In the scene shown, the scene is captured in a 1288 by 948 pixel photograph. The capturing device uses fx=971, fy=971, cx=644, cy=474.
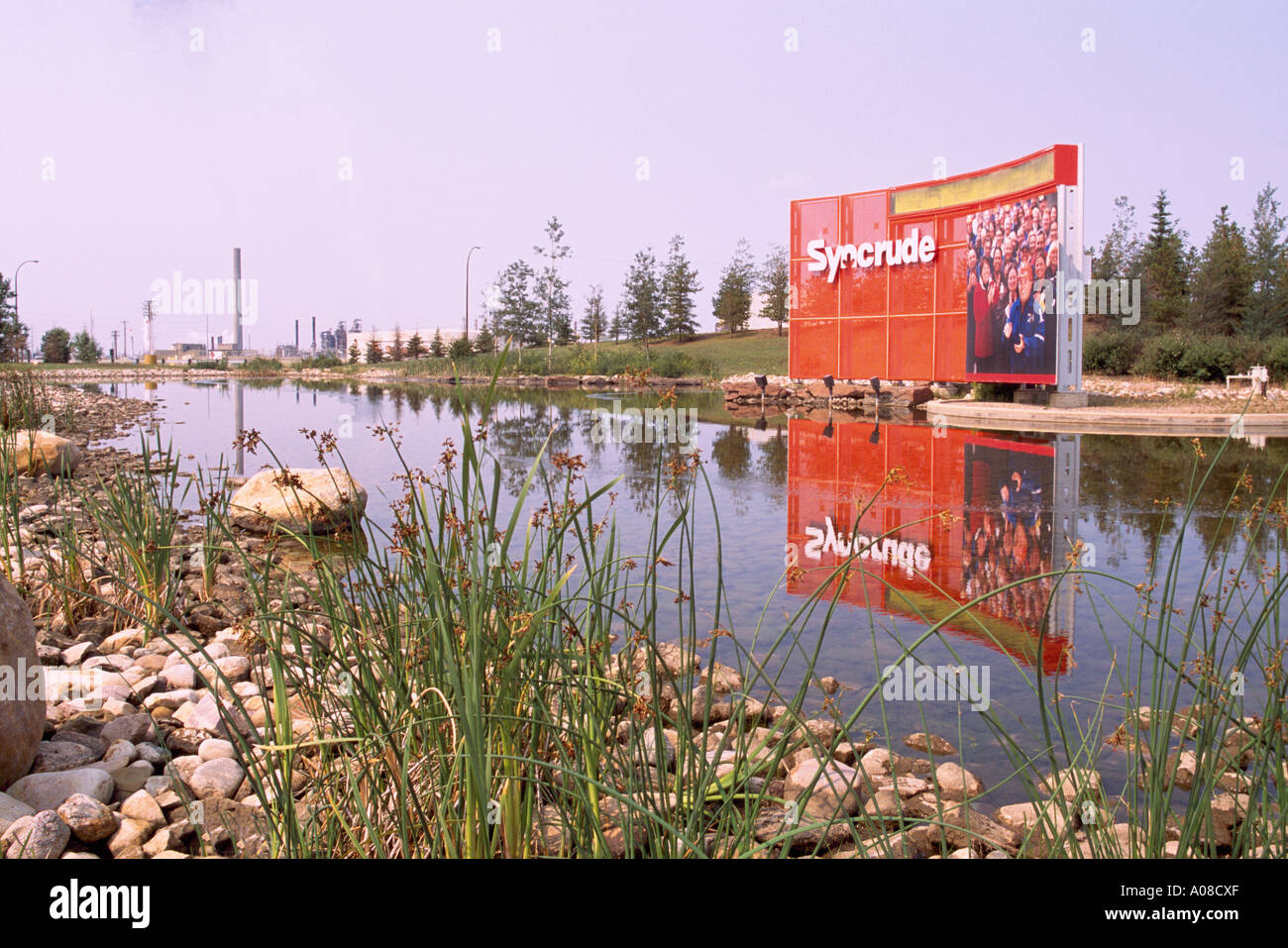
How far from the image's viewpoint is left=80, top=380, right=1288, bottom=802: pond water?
111 inches

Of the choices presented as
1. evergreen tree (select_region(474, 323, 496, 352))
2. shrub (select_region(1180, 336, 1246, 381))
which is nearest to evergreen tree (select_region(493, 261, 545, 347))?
evergreen tree (select_region(474, 323, 496, 352))

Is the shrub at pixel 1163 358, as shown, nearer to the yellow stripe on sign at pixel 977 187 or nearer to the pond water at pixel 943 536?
the yellow stripe on sign at pixel 977 187

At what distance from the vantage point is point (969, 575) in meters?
4.86

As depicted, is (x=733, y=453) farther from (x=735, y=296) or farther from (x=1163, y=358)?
(x=735, y=296)

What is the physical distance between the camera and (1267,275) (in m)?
30.3

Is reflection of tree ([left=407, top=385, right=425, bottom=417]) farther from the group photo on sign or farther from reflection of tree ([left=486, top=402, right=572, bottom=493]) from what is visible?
the group photo on sign

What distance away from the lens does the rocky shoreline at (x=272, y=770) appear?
67.2 inches

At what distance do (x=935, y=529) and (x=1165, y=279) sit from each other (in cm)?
3859

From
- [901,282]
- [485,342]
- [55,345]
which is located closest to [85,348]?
[55,345]

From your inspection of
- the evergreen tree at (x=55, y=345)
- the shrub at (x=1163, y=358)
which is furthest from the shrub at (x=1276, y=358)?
the evergreen tree at (x=55, y=345)

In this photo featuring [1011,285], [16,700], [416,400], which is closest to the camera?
[16,700]

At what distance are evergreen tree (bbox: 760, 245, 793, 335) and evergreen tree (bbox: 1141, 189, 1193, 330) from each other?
15.4 m

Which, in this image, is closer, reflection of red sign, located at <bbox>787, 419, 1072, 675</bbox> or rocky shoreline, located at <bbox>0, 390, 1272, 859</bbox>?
rocky shoreline, located at <bbox>0, 390, 1272, 859</bbox>

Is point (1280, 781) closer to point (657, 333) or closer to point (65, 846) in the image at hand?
point (65, 846)
